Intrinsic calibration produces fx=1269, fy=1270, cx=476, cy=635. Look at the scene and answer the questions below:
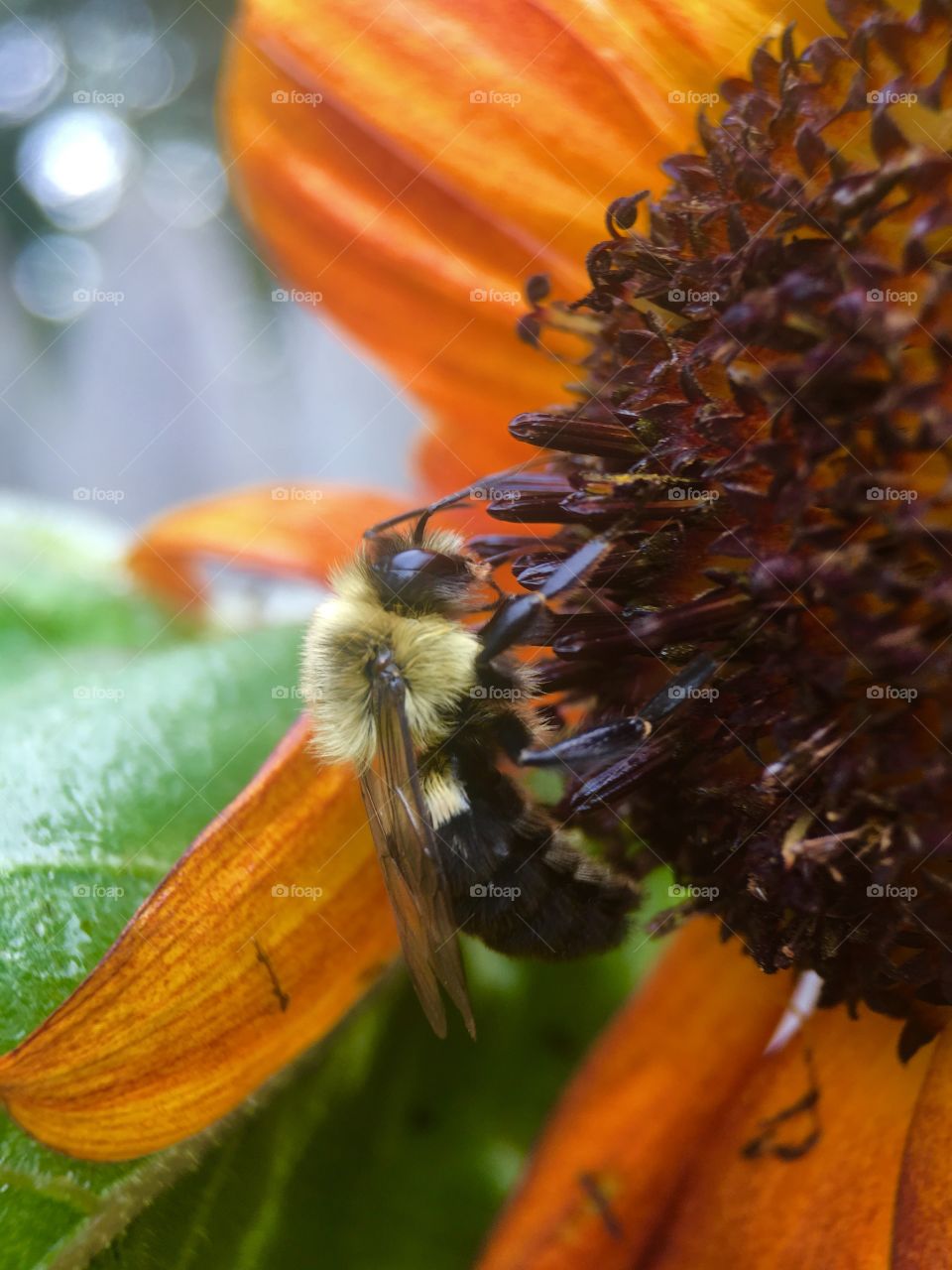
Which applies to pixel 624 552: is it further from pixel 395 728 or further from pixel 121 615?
pixel 121 615

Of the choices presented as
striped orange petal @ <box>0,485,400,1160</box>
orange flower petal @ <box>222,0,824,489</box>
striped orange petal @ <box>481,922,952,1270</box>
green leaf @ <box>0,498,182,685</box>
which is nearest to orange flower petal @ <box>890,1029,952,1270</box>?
striped orange petal @ <box>481,922,952,1270</box>

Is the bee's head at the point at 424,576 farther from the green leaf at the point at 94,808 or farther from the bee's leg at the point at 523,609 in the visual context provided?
the green leaf at the point at 94,808

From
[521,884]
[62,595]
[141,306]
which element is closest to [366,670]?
[521,884]

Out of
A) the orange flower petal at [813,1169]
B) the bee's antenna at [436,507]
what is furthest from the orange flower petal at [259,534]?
the orange flower petal at [813,1169]

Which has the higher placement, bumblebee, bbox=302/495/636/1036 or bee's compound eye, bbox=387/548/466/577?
bee's compound eye, bbox=387/548/466/577

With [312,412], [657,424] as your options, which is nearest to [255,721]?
[657,424]

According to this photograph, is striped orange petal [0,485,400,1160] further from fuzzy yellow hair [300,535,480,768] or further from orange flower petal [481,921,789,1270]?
orange flower petal [481,921,789,1270]

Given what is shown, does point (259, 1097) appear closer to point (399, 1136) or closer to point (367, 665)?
point (399, 1136)
